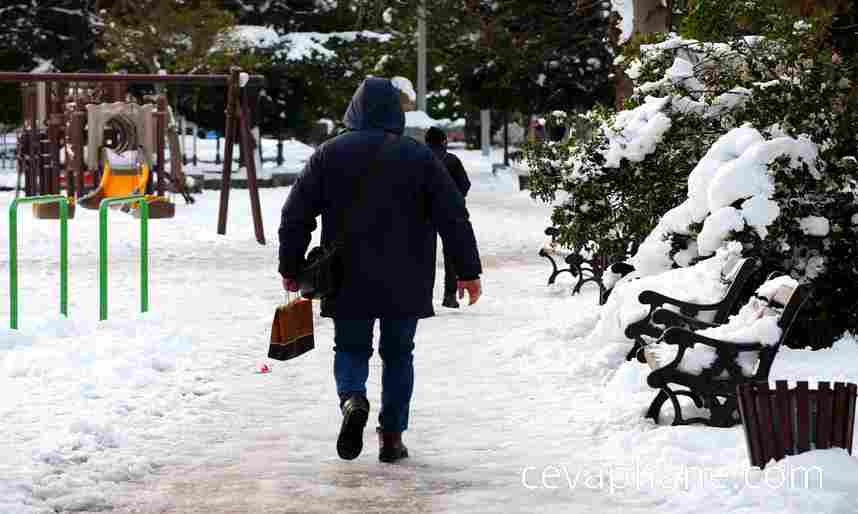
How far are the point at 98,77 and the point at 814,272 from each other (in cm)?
1391

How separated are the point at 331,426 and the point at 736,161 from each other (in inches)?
113

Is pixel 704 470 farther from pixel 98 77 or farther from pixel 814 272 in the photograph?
pixel 98 77

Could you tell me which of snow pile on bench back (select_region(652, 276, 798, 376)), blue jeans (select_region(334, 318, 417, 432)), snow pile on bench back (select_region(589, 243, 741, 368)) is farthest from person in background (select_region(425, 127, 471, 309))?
blue jeans (select_region(334, 318, 417, 432))

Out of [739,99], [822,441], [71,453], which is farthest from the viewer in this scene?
[739,99]

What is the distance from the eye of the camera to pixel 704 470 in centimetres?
715

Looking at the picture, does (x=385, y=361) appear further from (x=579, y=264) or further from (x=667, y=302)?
(x=579, y=264)

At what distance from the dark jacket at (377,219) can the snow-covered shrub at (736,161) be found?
2620 millimetres

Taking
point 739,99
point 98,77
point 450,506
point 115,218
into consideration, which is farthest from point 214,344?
point 115,218

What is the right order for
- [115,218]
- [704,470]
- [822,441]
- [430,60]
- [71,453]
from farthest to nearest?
[430,60]
[115,218]
[71,453]
[704,470]
[822,441]

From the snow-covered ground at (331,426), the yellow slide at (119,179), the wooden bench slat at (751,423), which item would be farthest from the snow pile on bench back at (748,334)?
the yellow slide at (119,179)

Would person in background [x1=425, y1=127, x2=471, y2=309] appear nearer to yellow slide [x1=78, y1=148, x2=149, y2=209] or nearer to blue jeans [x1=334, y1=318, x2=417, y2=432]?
blue jeans [x1=334, y1=318, x2=417, y2=432]

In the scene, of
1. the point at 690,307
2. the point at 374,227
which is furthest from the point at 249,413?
the point at 690,307

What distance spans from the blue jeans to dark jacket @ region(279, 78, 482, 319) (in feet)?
0.35

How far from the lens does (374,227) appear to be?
7426 mm
